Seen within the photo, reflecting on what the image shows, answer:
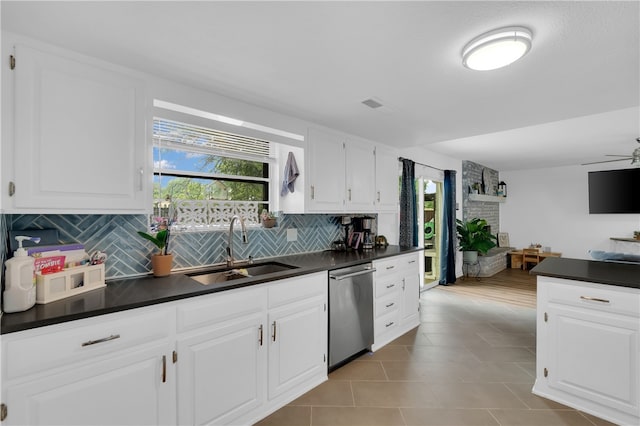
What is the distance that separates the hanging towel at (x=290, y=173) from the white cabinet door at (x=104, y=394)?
5.20 ft

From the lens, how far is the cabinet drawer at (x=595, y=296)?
1812 mm

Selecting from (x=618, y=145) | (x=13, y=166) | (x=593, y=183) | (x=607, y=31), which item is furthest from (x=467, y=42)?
(x=593, y=183)

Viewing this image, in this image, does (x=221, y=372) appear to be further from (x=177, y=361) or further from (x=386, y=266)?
(x=386, y=266)

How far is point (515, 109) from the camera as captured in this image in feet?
7.82

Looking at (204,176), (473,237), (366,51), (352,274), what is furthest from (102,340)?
(473,237)

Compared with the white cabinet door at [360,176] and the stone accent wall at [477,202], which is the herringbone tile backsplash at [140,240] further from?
the stone accent wall at [477,202]

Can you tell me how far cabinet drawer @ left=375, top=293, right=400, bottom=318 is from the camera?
9.52 feet

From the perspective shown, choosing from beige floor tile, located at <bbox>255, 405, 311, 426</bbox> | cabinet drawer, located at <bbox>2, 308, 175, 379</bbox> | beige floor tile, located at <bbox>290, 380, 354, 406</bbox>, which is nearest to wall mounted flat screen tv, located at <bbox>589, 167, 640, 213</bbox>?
beige floor tile, located at <bbox>290, 380, 354, 406</bbox>

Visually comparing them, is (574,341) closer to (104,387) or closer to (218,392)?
(218,392)

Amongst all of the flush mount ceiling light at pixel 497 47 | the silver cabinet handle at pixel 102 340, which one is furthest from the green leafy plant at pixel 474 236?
the silver cabinet handle at pixel 102 340

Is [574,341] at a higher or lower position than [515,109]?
lower

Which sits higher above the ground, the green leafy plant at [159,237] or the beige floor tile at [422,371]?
the green leafy plant at [159,237]

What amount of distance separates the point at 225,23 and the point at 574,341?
9.37 feet

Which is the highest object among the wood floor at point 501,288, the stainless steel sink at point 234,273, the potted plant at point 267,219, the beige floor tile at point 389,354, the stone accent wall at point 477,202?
the stone accent wall at point 477,202
